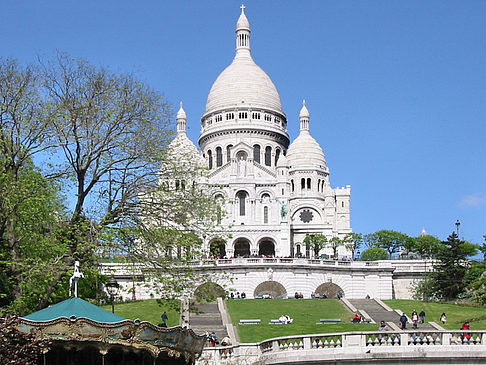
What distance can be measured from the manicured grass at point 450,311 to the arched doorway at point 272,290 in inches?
433

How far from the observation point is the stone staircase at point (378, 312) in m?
50.5

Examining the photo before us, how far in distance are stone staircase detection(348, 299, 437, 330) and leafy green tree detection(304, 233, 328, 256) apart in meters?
42.4

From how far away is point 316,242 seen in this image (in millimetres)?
104062

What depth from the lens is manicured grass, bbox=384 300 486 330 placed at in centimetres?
4959

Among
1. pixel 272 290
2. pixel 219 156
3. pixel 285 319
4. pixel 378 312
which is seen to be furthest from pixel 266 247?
pixel 285 319

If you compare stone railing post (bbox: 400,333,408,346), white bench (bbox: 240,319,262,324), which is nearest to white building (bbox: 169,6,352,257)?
white bench (bbox: 240,319,262,324)

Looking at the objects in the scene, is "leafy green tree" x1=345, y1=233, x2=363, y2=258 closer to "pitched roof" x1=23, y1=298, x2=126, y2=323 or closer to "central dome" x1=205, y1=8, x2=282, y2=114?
"central dome" x1=205, y1=8, x2=282, y2=114

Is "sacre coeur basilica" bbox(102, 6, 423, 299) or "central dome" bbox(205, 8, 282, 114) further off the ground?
"central dome" bbox(205, 8, 282, 114)

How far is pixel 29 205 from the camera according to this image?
32.4 metres

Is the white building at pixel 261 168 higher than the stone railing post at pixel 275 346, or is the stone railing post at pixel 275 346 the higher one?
the white building at pixel 261 168

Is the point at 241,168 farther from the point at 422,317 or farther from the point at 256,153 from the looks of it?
the point at 422,317

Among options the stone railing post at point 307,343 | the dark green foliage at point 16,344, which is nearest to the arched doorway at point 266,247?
the stone railing post at point 307,343

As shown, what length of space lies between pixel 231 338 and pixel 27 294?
14.3 metres

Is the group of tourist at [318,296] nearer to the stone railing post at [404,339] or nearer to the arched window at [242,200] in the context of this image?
the stone railing post at [404,339]
